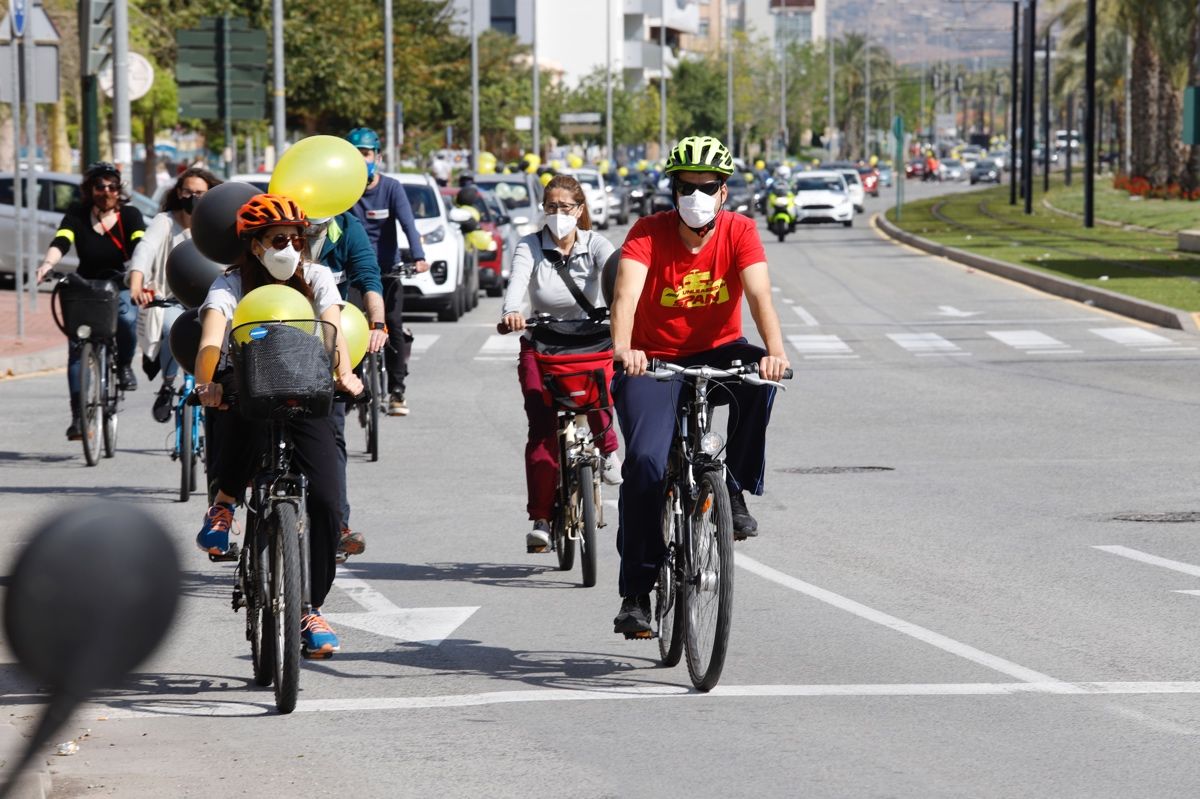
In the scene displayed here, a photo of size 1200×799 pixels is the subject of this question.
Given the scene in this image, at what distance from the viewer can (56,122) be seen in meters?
54.2

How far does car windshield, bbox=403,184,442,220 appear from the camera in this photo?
81.8 feet

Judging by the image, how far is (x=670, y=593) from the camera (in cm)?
691

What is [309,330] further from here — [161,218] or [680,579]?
[161,218]

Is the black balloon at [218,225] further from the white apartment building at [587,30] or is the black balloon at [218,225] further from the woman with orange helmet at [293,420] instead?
the white apartment building at [587,30]

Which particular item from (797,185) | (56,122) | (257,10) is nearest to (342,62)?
(257,10)

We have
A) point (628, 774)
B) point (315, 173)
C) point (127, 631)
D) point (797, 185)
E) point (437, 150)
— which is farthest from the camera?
point (437, 150)

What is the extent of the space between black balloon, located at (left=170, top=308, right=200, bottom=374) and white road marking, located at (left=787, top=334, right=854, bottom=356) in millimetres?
14259

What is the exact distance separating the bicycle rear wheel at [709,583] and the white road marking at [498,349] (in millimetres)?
14270

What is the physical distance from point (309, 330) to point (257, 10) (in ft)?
155

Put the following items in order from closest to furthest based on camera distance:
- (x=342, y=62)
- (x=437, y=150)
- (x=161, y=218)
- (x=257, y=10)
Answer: (x=161, y=218)
(x=257, y=10)
(x=342, y=62)
(x=437, y=150)

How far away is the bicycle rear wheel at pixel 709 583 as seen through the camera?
6.27m

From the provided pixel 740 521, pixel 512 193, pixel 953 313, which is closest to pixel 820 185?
pixel 512 193

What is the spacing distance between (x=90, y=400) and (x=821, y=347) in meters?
11.1

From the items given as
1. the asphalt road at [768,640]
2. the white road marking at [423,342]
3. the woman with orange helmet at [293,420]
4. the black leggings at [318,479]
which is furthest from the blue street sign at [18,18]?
the black leggings at [318,479]
